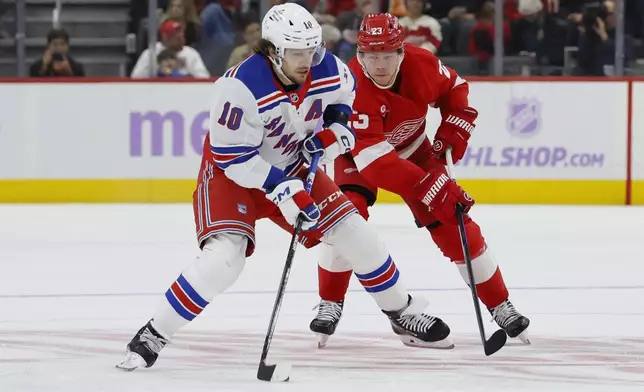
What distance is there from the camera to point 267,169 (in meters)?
3.58

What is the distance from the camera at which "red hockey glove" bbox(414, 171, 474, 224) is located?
4.03m

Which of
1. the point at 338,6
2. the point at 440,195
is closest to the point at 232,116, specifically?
Answer: the point at 440,195

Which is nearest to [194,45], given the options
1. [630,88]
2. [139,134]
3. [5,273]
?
[139,134]

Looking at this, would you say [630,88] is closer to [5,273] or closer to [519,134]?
[519,134]

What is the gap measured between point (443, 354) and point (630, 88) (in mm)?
4837

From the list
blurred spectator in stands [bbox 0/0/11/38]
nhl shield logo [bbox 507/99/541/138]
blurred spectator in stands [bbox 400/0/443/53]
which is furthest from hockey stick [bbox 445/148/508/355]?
blurred spectator in stands [bbox 0/0/11/38]

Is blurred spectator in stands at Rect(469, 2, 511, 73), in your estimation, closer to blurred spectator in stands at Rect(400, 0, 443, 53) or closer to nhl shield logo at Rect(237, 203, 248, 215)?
blurred spectator in stands at Rect(400, 0, 443, 53)

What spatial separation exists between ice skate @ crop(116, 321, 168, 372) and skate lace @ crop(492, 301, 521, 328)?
1116 mm

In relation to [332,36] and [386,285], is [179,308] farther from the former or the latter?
[332,36]

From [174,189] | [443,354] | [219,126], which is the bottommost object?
[174,189]

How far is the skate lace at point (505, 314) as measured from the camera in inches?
162

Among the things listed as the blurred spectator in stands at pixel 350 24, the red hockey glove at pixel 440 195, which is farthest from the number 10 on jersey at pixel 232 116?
the blurred spectator in stands at pixel 350 24

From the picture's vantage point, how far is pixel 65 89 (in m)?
8.57

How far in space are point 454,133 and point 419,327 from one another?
2.19 ft
